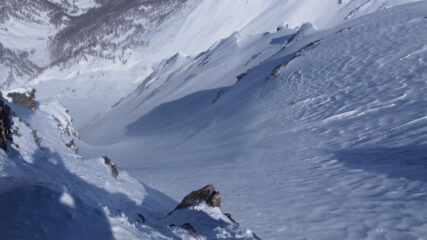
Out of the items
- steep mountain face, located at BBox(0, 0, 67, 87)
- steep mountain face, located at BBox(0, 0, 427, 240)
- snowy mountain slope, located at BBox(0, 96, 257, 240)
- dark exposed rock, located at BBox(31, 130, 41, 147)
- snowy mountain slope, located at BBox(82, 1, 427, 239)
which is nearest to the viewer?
snowy mountain slope, located at BBox(0, 96, 257, 240)

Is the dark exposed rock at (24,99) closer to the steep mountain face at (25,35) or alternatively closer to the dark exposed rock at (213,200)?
the dark exposed rock at (213,200)

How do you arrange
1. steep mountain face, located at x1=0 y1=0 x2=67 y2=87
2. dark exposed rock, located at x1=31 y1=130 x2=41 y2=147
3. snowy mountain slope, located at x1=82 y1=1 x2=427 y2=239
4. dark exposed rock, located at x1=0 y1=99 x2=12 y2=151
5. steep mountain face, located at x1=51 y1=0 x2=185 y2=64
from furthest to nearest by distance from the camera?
steep mountain face, located at x1=0 y1=0 x2=67 y2=87
steep mountain face, located at x1=51 y1=0 x2=185 y2=64
dark exposed rock, located at x1=31 y1=130 x2=41 y2=147
dark exposed rock, located at x1=0 y1=99 x2=12 y2=151
snowy mountain slope, located at x1=82 y1=1 x2=427 y2=239

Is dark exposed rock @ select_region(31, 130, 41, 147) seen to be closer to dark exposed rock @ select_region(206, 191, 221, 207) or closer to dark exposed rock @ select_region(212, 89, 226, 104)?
dark exposed rock @ select_region(206, 191, 221, 207)

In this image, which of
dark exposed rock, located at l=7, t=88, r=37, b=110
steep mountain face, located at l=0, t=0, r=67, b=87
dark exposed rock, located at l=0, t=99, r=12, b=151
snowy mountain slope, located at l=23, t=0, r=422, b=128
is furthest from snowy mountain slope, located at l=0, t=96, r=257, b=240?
steep mountain face, located at l=0, t=0, r=67, b=87

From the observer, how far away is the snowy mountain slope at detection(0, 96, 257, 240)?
4.65 meters

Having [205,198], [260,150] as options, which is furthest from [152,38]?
[205,198]

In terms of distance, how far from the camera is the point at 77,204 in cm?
517

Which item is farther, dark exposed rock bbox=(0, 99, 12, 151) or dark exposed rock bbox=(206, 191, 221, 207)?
dark exposed rock bbox=(0, 99, 12, 151)

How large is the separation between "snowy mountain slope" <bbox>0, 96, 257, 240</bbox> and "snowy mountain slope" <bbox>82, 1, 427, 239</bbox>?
56.1 inches

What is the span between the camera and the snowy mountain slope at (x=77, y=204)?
4.65 m

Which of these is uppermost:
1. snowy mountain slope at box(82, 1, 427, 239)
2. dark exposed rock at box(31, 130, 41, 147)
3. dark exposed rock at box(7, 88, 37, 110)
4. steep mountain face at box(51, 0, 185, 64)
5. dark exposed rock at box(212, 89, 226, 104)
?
steep mountain face at box(51, 0, 185, 64)

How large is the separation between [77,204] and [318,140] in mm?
10086

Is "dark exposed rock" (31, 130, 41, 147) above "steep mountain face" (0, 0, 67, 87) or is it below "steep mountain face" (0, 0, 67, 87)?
below

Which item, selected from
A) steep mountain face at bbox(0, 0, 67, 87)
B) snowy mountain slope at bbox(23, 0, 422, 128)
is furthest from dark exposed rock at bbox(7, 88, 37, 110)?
steep mountain face at bbox(0, 0, 67, 87)
